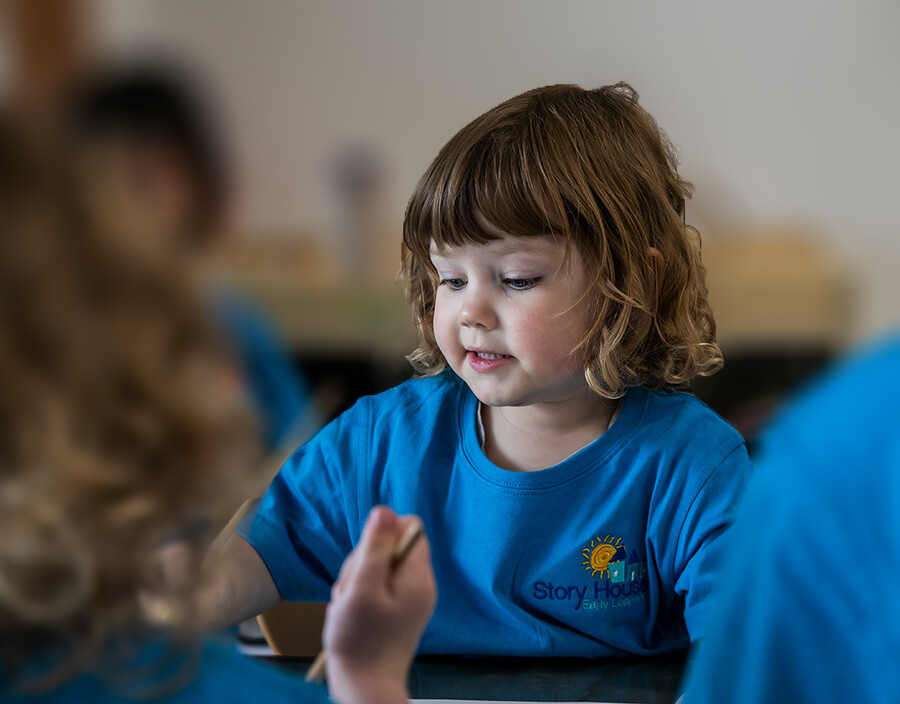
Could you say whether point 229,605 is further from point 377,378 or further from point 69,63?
point 377,378

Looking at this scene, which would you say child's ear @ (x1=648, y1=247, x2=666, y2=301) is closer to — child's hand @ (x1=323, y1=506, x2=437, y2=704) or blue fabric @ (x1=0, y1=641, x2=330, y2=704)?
child's hand @ (x1=323, y1=506, x2=437, y2=704)

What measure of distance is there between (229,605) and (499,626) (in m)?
0.21

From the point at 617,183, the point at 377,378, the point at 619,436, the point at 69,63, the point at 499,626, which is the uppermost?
the point at 69,63

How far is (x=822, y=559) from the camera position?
0.40m

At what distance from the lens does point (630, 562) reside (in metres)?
0.80

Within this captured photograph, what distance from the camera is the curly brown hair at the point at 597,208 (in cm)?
78

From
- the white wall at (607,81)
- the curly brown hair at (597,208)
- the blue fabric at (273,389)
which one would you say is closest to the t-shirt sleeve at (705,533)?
the curly brown hair at (597,208)

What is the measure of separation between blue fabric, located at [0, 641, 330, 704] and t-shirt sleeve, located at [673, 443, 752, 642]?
0.37m

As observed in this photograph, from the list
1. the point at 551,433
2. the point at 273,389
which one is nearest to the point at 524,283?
the point at 551,433

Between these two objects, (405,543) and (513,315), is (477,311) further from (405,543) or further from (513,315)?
(405,543)

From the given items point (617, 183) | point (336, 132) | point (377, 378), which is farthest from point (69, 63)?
point (336, 132)

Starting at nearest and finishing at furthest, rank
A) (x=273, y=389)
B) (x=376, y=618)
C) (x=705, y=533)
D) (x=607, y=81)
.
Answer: (x=376, y=618) → (x=705, y=533) → (x=273, y=389) → (x=607, y=81)

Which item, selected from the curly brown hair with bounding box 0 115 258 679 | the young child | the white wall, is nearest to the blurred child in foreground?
the curly brown hair with bounding box 0 115 258 679

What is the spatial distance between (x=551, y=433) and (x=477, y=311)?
0.45ft
